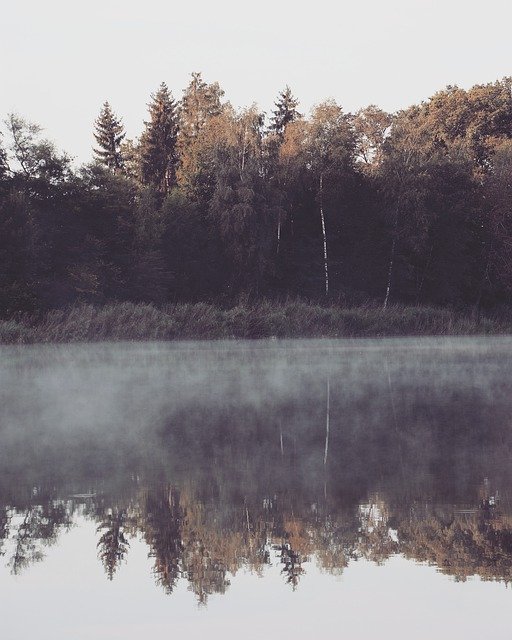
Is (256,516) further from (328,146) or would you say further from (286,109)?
(286,109)

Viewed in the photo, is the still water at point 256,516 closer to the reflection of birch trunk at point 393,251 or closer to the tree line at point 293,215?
the tree line at point 293,215

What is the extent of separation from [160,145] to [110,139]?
370 inches

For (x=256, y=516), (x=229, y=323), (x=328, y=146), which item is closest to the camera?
(x=256, y=516)

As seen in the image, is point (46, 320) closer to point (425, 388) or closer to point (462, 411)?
point (425, 388)

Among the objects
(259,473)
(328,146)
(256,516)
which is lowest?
(259,473)

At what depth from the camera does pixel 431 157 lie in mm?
51312

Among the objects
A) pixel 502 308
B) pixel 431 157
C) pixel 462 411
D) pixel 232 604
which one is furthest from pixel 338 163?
pixel 232 604

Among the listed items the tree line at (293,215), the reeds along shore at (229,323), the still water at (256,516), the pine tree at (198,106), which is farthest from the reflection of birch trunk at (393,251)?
the still water at (256,516)

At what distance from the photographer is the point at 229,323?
39344 mm

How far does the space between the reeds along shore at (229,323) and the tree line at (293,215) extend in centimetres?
434

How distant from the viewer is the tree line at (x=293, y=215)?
44.5 m

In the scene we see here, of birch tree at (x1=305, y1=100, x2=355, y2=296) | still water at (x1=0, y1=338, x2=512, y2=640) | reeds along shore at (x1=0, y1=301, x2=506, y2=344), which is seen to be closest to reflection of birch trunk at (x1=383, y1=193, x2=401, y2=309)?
birch tree at (x1=305, y1=100, x2=355, y2=296)

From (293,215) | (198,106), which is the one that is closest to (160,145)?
(198,106)

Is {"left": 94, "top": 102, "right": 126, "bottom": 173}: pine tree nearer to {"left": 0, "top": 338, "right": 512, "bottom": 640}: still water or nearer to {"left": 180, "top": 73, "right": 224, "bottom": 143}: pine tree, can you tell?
{"left": 180, "top": 73, "right": 224, "bottom": 143}: pine tree
